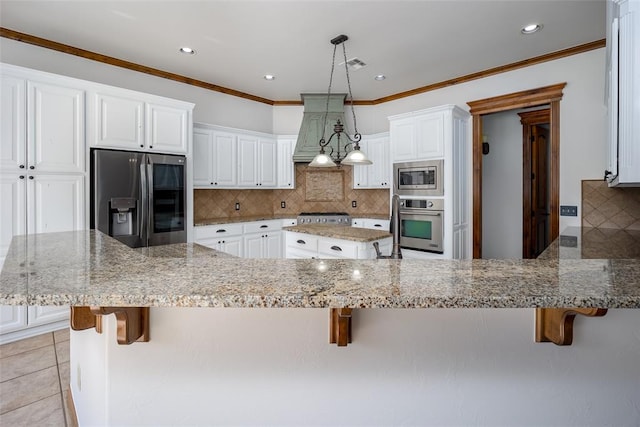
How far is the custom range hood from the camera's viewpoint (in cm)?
488

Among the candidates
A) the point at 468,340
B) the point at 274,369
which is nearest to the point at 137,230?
the point at 274,369

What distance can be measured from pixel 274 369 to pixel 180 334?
1.03ft

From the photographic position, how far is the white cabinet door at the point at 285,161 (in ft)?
16.6

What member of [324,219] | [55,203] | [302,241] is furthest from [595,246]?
[55,203]

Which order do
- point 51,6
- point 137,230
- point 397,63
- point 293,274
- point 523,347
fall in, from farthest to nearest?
1. point 397,63
2. point 137,230
3. point 51,6
4. point 523,347
5. point 293,274

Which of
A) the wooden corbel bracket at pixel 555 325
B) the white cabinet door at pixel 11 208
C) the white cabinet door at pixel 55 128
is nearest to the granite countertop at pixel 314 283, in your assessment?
the wooden corbel bracket at pixel 555 325

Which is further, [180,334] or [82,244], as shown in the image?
[82,244]

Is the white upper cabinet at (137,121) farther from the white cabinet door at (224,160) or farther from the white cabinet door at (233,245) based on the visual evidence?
the white cabinet door at (233,245)

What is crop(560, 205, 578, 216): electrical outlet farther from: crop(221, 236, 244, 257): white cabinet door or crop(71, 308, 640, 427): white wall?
crop(221, 236, 244, 257): white cabinet door

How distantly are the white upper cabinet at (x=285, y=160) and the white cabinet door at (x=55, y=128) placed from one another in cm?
258

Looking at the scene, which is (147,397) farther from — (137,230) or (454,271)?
(137,230)

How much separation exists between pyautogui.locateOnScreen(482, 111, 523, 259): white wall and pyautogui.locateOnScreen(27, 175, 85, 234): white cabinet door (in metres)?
4.99

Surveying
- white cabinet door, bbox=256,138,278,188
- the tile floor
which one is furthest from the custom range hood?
the tile floor

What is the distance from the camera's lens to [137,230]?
324cm
